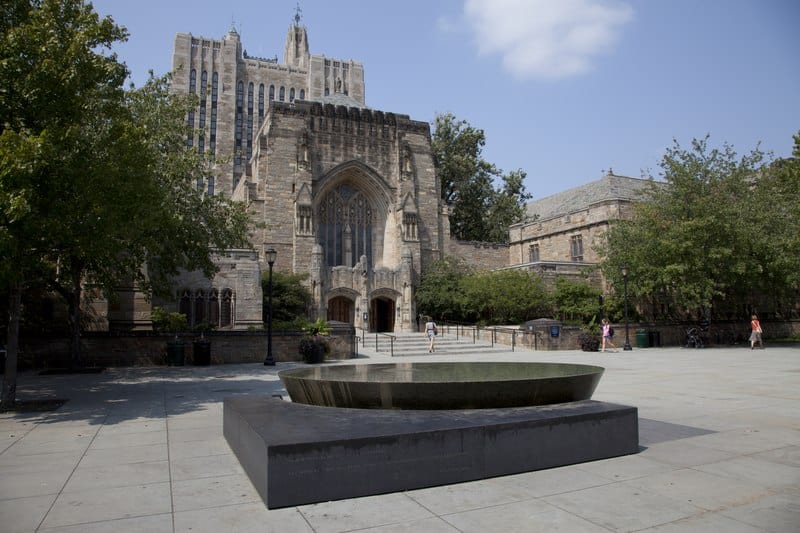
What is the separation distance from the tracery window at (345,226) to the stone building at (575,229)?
33.2 ft

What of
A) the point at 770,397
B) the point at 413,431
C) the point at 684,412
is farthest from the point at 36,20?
the point at 770,397

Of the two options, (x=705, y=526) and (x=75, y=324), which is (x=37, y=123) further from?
(x=705, y=526)

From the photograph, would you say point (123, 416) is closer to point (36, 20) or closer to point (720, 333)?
point (36, 20)

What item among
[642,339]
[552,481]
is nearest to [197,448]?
[552,481]

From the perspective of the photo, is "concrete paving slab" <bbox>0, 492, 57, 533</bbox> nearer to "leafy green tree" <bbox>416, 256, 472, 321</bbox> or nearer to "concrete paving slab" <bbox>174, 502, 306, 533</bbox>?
"concrete paving slab" <bbox>174, 502, 306, 533</bbox>

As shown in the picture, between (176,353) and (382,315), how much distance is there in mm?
19151

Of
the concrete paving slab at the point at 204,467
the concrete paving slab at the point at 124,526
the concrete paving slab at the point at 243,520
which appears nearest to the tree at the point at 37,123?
the concrete paving slab at the point at 204,467

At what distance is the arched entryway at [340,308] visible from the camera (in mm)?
34125

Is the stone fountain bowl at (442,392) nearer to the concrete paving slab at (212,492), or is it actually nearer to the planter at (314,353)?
the concrete paving slab at (212,492)

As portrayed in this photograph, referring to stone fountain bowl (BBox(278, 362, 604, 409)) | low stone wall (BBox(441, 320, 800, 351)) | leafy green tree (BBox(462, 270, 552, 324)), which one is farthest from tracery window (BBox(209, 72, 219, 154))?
stone fountain bowl (BBox(278, 362, 604, 409))

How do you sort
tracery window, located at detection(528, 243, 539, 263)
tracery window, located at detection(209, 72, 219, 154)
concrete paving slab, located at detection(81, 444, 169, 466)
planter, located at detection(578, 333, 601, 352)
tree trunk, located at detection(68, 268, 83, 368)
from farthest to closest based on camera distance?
tracery window, located at detection(209, 72, 219, 154)
tracery window, located at detection(528, 243, 539, 263)
planter, located at detection(578, 333, 601, 352)
tree trunk, located at detection(68, 268, 83, 368)
concrete paving slab, located at detection(81, 444, 169, 466)

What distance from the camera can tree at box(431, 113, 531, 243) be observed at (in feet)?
169

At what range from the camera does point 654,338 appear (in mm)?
27969

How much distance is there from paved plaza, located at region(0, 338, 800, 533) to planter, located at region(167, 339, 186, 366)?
28.8 ft
